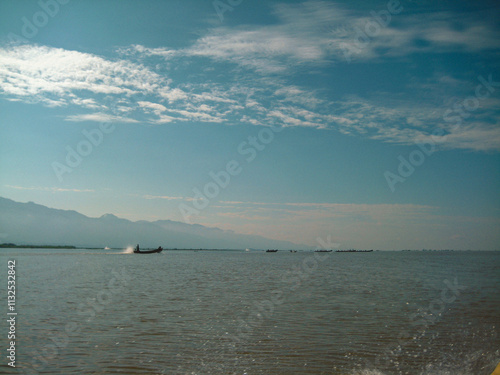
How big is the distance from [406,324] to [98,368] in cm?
1638

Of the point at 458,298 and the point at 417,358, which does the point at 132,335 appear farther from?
the point at 458,298

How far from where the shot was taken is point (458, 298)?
31578 mm

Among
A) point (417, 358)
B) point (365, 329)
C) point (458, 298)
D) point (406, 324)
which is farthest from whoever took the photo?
point (458, 298)

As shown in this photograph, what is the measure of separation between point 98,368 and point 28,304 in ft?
51.0

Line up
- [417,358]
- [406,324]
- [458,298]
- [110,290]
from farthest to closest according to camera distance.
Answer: [110,290], [458,298], [406,324], [417,358]

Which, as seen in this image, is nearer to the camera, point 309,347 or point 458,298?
point 309,347

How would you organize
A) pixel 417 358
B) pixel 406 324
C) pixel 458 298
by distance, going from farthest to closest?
pixel 458 298
pixel 406 324
pixel 417 358

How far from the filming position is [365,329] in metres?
19.3

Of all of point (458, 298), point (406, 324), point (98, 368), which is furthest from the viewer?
point (458, 298)

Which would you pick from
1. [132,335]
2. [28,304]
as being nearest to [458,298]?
[132,335]

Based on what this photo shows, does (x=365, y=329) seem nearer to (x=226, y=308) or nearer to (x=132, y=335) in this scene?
(x=226, y=308)

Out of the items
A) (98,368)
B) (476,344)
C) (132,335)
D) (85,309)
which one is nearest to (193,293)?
(85,309)

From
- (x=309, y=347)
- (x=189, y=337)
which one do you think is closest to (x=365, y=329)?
(x=309, y=347)

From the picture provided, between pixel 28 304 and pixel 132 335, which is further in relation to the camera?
pixel 28 304
